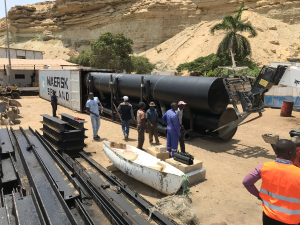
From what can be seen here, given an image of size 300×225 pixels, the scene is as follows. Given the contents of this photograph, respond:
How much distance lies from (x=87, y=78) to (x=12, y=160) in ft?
33.1

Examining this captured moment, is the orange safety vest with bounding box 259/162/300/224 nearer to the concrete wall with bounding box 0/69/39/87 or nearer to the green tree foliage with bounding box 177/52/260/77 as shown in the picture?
the green tree foliage with bounding box 177/52/260/77

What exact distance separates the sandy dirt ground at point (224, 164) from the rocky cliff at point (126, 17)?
114 ft

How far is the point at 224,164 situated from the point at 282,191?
5.36 metres

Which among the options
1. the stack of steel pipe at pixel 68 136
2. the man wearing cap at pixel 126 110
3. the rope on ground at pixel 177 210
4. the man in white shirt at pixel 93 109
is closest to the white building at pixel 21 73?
the man in white shirt at pixel 93 109

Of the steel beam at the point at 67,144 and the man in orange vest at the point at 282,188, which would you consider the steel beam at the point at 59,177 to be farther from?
the man in orange vest at the point at 282,188

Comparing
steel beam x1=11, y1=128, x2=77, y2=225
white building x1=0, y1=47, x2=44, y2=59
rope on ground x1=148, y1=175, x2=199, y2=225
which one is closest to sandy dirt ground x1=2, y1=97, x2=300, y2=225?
rope on ground x1=148, y1=175, x2=199, y2=225

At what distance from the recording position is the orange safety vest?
2480 mm

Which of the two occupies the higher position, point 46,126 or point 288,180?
point 288,180

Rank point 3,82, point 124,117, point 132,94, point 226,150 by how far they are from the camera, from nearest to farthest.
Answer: point 226,150
point 124,117
point 132,94
point 3,82

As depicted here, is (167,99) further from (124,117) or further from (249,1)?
(249,1)

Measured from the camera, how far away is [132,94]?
1202 cm

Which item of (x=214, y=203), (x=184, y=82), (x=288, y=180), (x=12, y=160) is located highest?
(x=184, y=82)

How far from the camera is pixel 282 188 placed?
8.26ft

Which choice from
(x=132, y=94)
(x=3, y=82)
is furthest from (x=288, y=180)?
(x=3, y=82)
